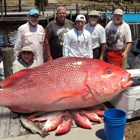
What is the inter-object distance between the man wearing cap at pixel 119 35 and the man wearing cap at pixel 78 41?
0.94 meters

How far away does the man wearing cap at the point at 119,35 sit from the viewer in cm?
541

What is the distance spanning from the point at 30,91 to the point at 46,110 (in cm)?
43

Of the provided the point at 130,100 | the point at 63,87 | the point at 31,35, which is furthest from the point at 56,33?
the point at 130,100

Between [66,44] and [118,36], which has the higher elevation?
[118,36]

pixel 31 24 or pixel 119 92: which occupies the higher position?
pixel 31 24

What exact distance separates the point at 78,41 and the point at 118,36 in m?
1.22

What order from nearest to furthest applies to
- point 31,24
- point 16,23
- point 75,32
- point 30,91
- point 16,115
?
point 30,91
point 16,115
point 75,32
point 31,24
point 16,23

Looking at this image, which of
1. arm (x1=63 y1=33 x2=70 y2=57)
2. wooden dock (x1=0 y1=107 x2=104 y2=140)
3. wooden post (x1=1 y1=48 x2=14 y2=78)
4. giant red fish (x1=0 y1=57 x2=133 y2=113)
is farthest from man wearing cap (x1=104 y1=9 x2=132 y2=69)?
wooden post (x1=1 y1=48 x2=14 y2=78)

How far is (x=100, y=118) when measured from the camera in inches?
161

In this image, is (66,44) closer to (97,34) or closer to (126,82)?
(97,34)

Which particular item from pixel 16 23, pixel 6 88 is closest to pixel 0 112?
pixel 6 88

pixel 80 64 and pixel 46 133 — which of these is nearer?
pixel 46 133

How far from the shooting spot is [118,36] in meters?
5.49

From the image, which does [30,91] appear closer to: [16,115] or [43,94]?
[43,94]
